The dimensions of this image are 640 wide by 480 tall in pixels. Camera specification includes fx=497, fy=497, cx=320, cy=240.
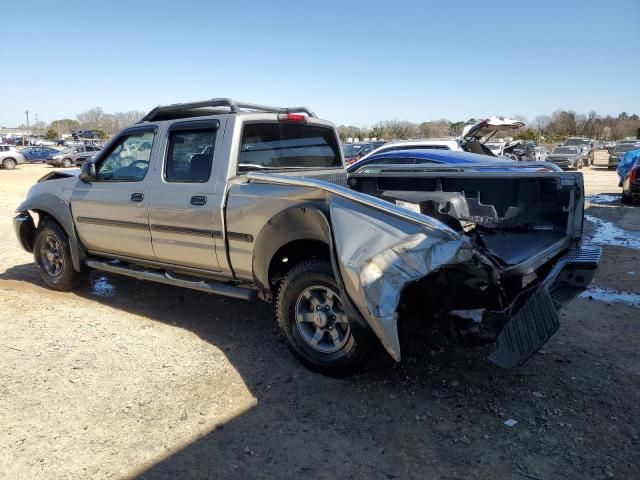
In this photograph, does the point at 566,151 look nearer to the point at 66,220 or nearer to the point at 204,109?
the point at 204,109

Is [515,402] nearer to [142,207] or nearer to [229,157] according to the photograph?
[229,157]

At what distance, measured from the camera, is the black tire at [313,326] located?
3455 millimetres

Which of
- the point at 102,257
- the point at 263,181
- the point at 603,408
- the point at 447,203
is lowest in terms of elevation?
the point at 603,408

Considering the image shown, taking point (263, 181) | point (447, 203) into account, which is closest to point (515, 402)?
point (447, 203)

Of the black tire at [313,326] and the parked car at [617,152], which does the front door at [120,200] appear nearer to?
the black tire at [313,326]

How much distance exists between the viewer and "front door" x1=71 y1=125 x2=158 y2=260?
15.7ft

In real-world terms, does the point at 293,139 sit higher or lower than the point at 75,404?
higher

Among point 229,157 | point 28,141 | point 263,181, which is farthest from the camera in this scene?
point 28,141

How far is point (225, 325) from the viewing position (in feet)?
15.7

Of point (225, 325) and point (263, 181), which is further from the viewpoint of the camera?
point (225, 325)

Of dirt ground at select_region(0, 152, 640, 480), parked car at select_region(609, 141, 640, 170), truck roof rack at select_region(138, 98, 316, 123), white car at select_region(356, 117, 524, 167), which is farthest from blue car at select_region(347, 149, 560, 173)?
parked car at select_region(609, 141, 640, 170)

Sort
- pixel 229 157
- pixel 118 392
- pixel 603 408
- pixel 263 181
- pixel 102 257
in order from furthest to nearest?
pixel 102 257 < pixel 229 157 < pixel 263 181 < pixel 118 392 < pixel 603 408

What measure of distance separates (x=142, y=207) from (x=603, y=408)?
408cm

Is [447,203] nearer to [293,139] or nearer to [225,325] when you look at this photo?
[293,139]
